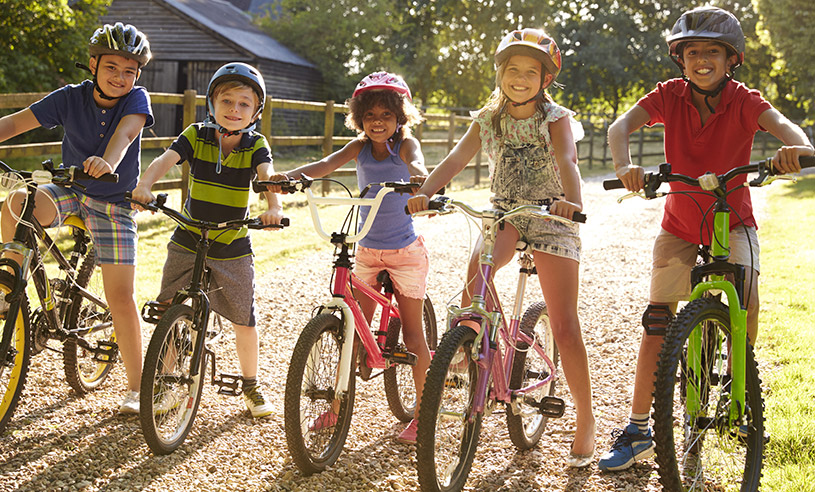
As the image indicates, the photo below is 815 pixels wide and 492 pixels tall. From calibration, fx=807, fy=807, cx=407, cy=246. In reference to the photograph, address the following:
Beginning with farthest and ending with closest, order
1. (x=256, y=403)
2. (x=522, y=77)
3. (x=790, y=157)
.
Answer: (x=256, y=403), (x=522, y=77), (x=790, y=157)

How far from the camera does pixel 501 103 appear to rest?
11.9 ft

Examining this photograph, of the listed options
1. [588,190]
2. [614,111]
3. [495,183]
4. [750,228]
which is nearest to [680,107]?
[750,228]

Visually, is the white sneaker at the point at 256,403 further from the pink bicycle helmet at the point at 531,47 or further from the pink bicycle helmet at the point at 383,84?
the pink bicycle helmet at the point at 531,47

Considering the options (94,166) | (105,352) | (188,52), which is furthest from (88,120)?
(188,52)

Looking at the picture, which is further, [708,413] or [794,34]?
[794,34]

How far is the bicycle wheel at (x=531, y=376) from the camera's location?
3623 millimetres

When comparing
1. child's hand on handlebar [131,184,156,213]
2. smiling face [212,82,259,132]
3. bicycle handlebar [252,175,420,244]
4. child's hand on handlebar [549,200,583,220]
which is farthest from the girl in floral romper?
Answer: child's hand on handlebar [131,184,156,213]

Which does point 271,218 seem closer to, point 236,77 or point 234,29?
point 236,77

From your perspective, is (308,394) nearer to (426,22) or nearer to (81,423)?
(81,423)

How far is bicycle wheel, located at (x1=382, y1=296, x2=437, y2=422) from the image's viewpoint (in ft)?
13.3

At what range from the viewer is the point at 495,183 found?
371 cm

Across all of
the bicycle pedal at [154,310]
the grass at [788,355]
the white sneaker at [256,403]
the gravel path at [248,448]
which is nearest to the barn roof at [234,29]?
the grass at [788,355]

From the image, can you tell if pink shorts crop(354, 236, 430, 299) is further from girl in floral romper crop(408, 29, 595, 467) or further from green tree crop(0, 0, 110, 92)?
green tree crop(0, 0, 110, 92)

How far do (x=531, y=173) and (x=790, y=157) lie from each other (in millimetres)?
1080
